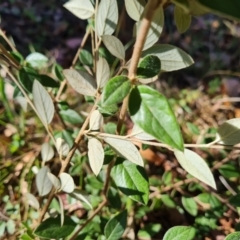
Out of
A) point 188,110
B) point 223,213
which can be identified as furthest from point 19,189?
point 188,110

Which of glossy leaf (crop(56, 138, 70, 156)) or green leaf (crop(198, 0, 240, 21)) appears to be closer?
green leaf (crop(198, 0, 240, 21))

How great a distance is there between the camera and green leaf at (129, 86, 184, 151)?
1.62 feet

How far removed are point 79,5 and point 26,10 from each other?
1.57 m

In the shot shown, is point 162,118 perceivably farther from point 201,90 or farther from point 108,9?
point 201,90

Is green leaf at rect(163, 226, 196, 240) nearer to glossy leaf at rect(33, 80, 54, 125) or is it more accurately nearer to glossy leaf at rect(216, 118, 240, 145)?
glossy leaf at rect(216, 118, 240, 145)

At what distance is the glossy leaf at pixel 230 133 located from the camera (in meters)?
0.68

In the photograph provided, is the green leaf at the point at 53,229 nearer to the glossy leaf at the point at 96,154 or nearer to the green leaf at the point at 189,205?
the glossy leaf at the point at 96,154

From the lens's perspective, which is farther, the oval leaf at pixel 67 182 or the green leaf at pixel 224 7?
the oval leaf at pixel 67 182

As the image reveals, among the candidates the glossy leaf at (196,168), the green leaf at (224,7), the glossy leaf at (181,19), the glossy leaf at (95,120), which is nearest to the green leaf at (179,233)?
the glossy leaf at (196,168)

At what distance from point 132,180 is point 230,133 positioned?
0.21 m

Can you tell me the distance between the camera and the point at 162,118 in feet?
1.67

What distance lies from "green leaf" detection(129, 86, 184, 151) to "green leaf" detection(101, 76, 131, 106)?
14 millimetres

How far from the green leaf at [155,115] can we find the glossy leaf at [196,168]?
19cm

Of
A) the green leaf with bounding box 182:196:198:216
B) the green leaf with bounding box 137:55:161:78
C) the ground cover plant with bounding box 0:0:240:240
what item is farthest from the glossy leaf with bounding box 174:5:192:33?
the green leaf with bounding box 182:196:198:216
